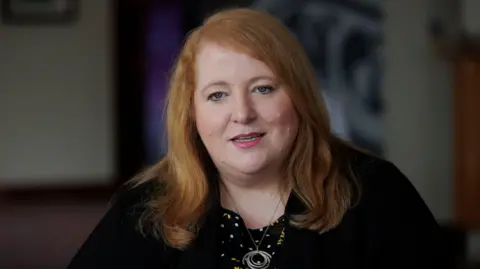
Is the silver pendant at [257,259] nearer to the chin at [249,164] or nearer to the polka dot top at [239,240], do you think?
the polka dot top at [239,240]

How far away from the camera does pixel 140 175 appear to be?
133 centimetres

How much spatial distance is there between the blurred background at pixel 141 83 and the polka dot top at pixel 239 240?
8.34 feet

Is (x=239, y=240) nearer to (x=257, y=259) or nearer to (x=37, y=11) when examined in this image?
(x=257, y=259)

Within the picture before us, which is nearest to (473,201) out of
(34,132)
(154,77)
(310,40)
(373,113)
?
(373,113)

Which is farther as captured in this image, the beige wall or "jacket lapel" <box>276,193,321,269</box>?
the beige wall

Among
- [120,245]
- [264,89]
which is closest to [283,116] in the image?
[264,89]

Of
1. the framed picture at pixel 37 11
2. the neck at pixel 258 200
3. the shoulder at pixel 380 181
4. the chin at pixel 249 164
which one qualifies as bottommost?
the framed picture at pixel 37 11

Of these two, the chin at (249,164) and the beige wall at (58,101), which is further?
the beige wall at (58,101)

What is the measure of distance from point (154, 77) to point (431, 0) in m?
1.42

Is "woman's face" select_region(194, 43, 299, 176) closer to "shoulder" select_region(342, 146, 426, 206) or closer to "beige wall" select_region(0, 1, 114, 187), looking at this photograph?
"shoulder" select_region(342, 146, 426, 206)

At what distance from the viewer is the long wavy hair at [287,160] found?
1.17 meters

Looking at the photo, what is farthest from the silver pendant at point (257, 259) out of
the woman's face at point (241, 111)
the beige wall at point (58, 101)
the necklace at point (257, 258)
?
the beige wall at point (58, 101)

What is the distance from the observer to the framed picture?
152 inches

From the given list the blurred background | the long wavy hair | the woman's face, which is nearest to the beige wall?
the blurred background
